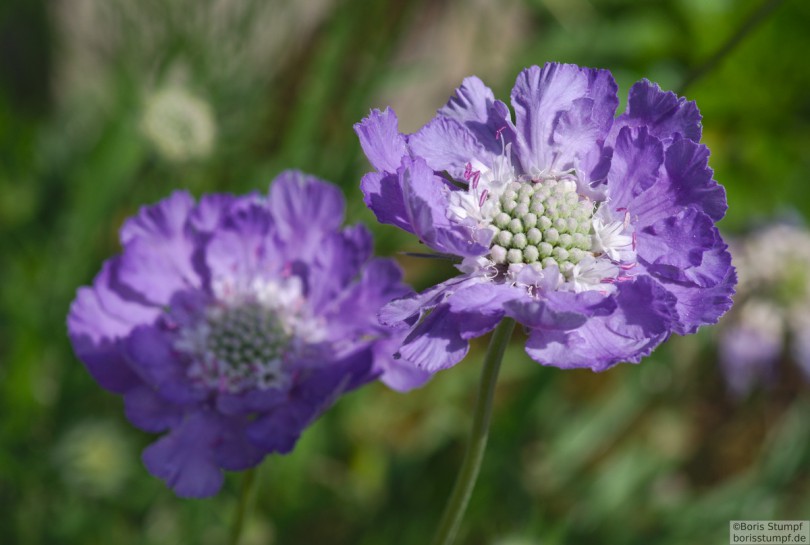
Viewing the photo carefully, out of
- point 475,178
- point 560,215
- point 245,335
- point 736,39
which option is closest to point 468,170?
point 475,178

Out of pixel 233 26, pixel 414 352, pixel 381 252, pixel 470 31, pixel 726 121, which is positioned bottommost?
pixel 414 352

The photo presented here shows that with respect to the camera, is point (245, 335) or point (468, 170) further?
point (245, 335)

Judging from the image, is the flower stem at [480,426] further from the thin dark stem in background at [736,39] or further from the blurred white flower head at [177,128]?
the blurred white flower head at [177,128]

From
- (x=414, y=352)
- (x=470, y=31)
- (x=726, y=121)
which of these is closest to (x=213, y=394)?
(x=414, y=352)

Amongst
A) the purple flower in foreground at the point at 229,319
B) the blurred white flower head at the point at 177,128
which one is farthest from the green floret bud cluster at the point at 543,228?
the blurred white flower head at the point at 177,128

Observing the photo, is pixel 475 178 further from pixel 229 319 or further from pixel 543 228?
pixel 229 319

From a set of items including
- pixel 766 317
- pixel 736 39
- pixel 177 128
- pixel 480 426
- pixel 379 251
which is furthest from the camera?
pixel 379 251

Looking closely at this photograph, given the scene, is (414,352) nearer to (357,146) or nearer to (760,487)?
(357,146)
